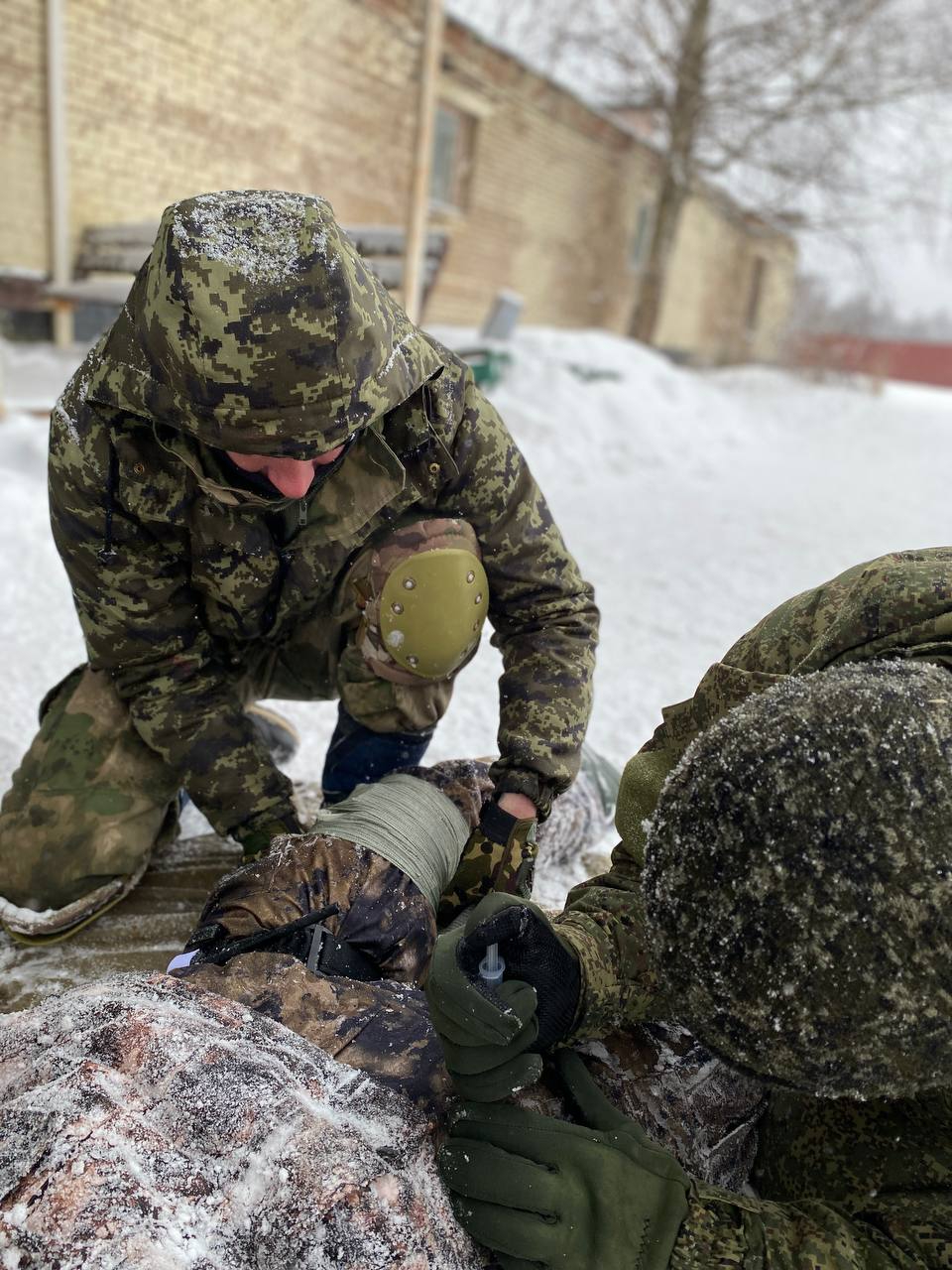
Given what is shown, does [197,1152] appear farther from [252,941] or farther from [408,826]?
[408,826]

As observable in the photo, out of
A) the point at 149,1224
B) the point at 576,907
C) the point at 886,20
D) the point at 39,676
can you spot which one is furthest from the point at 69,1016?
the point at 886,20

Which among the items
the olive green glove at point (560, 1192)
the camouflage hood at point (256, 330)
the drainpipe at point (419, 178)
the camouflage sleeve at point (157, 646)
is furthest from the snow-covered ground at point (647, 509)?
the olive green glove at point (560, 1192)

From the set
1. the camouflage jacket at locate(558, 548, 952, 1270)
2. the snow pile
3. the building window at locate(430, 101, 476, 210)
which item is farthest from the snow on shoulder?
the building window at locate(430, 101, 476, 210)

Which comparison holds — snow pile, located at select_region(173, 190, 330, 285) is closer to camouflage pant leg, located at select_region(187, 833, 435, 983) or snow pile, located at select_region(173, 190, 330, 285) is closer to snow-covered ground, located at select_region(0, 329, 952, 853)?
camouflage pant leg, located at select_region(187, 833, 435, 983)

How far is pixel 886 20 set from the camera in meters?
11.7

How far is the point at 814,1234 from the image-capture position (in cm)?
99

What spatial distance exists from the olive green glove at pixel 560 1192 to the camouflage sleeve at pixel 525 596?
71cm

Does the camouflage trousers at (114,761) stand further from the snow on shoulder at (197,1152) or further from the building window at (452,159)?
the building window at (452,159)

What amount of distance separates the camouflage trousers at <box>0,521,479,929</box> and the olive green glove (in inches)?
40.9

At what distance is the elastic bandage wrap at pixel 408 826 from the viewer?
1.47 m

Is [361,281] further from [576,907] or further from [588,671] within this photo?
[576,907]

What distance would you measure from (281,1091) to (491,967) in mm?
261

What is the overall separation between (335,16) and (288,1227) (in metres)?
9.40

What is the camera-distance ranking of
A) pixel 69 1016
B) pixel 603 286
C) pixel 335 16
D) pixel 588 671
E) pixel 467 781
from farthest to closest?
pixel 603 286, pixel 335 16, pixel 588 671, pixel 467 781, pixel 69 1016
